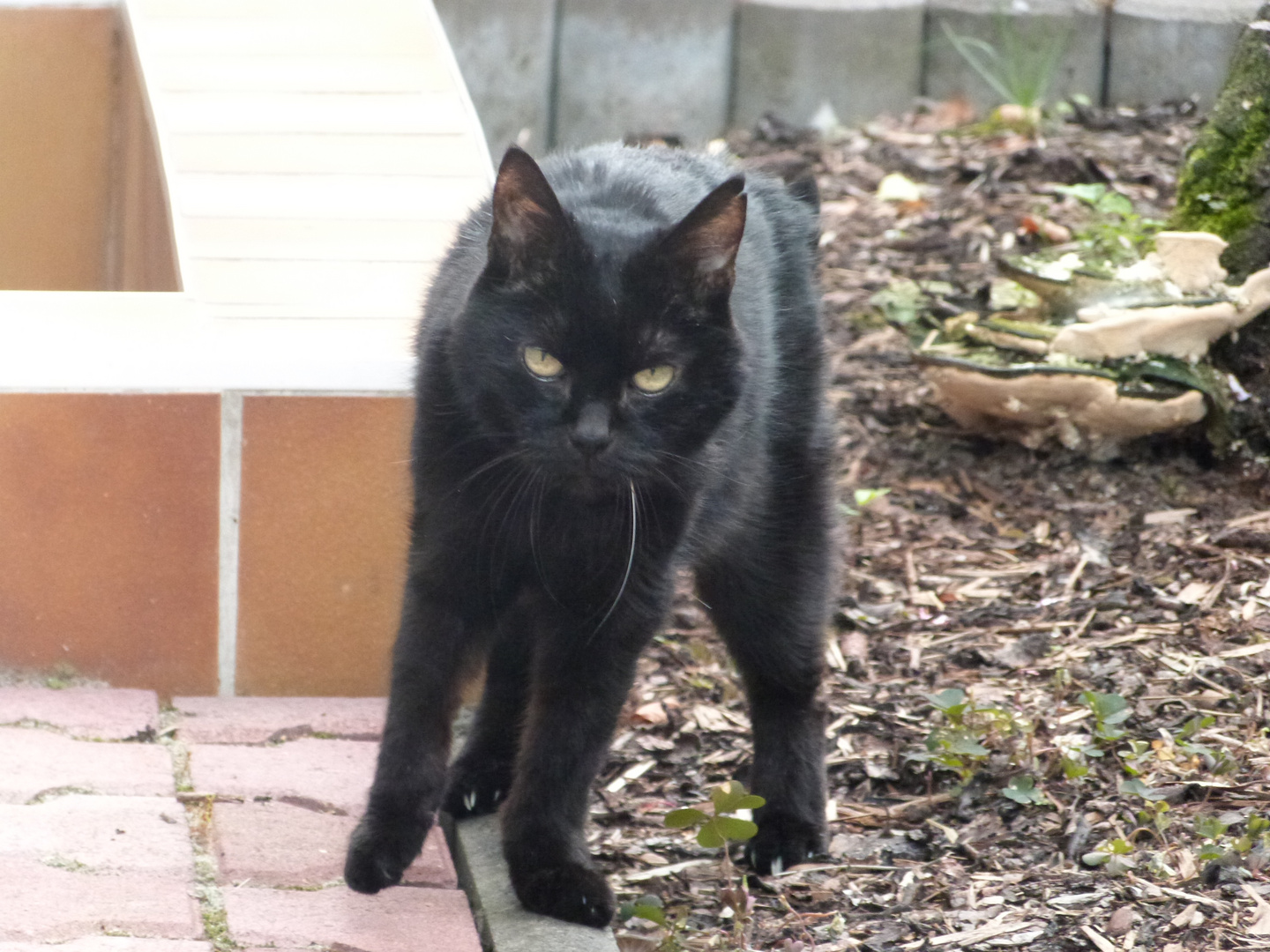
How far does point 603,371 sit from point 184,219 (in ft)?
3.94

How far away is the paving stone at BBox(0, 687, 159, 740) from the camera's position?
2496 mm

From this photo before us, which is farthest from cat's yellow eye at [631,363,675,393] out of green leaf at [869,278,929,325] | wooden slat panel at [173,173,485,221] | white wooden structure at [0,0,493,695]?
green leaf at [869,278,929,325]

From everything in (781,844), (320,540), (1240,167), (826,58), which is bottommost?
(781,844)

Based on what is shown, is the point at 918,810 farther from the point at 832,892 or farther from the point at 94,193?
the point at 94,193

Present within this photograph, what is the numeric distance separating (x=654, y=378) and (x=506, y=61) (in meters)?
3.69

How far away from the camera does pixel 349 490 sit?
8.83 feet

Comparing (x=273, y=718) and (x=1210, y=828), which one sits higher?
(x=1210, y=828)

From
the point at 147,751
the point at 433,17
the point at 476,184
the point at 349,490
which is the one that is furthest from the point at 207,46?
the point at 147,751

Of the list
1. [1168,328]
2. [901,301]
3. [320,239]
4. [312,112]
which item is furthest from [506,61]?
[1168,328]

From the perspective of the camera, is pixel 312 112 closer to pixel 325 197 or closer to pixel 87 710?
pixel 325 197

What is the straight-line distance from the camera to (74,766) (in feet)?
7.73

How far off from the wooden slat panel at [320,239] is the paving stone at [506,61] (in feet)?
8.41

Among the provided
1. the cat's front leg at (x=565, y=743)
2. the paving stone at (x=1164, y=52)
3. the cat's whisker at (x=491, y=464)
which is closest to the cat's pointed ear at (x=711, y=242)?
the cat's whisker at (x=491, y=464)

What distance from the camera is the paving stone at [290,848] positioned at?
85.4 inches
